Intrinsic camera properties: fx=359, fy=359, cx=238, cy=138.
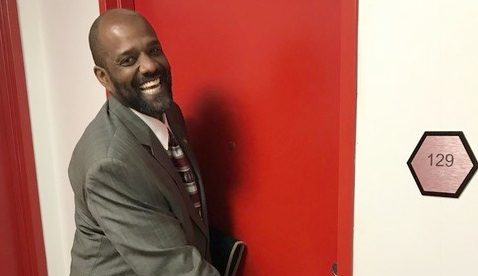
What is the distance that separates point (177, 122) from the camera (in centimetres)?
110

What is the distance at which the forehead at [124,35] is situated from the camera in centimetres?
86

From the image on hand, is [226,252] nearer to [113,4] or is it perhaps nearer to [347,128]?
[347,128]

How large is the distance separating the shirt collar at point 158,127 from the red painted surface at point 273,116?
0.68ft

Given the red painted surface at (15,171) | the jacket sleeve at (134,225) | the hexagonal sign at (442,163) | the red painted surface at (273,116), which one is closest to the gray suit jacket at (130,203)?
the jacket sleeve at (134,225)

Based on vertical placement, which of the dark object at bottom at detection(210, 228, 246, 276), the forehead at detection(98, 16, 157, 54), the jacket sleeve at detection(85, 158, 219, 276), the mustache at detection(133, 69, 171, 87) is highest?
the forehead at detection(98, 16, 157, 54)

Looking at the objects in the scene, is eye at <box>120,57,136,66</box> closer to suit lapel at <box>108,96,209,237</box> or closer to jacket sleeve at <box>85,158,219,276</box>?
suit lapel at <box>108,96,209,237</box>

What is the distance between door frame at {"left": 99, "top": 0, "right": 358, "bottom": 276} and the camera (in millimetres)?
730

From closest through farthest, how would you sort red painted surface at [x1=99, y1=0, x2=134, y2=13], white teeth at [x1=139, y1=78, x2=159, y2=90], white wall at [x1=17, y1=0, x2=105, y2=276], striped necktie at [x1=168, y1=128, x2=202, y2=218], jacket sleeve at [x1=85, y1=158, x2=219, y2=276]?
jacket sleeve at [x1=85, y1=158, x2=219, y2=276], white teeth at [x1=139, y1=78, x2=159, y2=90], striped necktie at [x1=168, y1=128, x2=202, y2=218], red painted surface at [x1=99, y1=0, x2=134, y2=13], white wall at [x1=17, y1=0, x2=105, y2=276]

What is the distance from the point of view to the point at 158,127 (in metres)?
0.97

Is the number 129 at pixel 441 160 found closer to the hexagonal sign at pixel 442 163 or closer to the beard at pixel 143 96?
the hexagonal sign at pixel 442 163

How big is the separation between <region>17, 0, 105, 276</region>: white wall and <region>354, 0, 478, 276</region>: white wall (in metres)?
0.97

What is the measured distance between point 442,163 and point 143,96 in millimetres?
682

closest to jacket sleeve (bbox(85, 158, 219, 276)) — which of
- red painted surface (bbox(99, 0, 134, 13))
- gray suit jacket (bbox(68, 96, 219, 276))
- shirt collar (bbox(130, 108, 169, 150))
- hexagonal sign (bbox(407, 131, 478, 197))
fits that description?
gray suit jacket (bbox(68, 96, 219, 276))

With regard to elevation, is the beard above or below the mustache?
below
